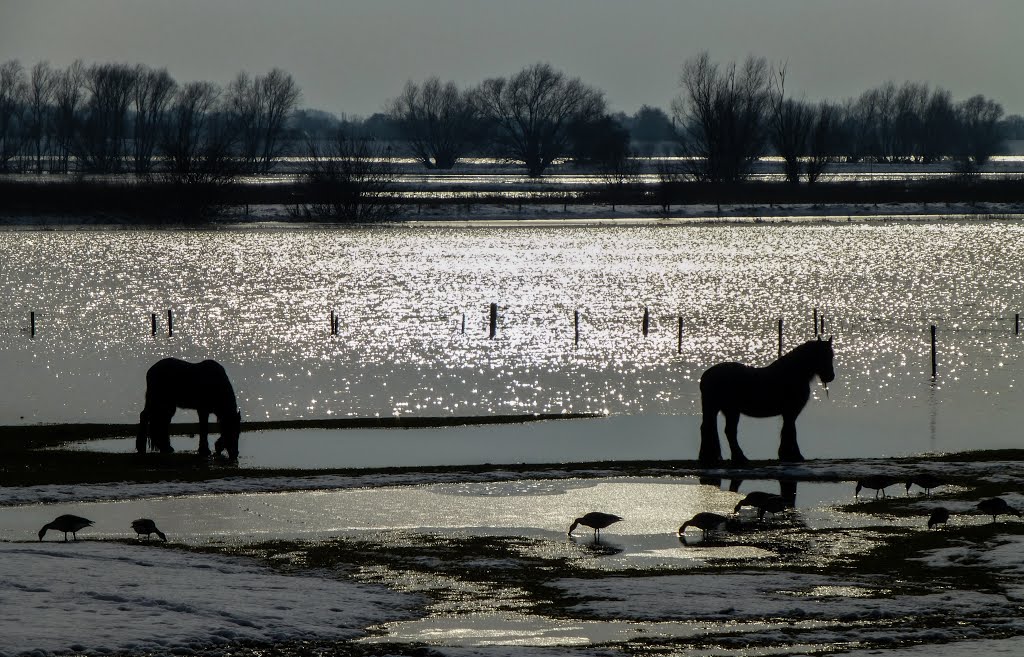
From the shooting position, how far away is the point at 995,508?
1873 cm

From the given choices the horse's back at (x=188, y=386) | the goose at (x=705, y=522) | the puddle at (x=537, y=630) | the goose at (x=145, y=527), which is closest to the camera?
the puddle at (x=537, y=630)

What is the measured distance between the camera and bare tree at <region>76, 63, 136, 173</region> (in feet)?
591

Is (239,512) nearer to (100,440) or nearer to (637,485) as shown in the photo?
(637,485)

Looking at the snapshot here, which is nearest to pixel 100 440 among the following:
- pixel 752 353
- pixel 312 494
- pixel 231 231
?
pixel 312 494

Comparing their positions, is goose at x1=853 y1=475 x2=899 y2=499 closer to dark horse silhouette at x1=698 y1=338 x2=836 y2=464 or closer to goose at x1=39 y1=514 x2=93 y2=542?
dark horse silhouette at x1=698 y1=338 x2=836 y2=464

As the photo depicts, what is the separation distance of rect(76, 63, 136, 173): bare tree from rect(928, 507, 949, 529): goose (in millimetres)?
165897

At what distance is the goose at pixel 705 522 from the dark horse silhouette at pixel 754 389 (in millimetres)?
5751

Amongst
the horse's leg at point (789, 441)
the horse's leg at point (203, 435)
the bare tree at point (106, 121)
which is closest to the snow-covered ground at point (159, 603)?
the horse's leg at point (203, 435)

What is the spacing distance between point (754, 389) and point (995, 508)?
563 cm

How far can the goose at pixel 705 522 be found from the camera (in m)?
17.7

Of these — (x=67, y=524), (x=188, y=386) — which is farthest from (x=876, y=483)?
Answer: (x=188, y=386)

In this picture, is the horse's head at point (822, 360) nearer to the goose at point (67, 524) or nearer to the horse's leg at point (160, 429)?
the horse's leg at point (160, 429)

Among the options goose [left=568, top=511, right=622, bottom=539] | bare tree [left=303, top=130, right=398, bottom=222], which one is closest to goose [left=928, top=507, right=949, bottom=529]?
goose [left=568, top=511, right=622, bottom=539]

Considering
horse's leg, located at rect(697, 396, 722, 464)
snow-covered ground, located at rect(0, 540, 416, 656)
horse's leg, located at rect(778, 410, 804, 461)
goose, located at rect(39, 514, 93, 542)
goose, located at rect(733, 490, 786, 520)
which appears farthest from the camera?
horse's leg, located at rect(778, 410, 804, 461)
